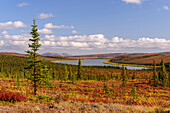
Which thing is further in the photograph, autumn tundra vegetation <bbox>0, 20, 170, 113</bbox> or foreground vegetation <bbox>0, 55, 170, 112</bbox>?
foreground vegetation <bbox>0, 55, 170, 112</bbox>

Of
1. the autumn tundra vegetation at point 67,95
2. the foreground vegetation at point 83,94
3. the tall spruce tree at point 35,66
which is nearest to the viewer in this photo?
the autumn tundra vegetation at point 67,95

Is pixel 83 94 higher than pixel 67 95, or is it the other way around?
pixel 67 95

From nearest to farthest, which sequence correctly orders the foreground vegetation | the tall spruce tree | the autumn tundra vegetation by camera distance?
the autumn tundra vegetation < the foreground vegetation < the tall spruce tree

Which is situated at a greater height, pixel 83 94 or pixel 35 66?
pixel 35 66

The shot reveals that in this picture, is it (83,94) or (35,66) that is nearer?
(35,66)

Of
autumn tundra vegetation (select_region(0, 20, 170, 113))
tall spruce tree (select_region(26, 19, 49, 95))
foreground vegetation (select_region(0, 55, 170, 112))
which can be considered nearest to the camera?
autumn tundra vegetation (select_region(0, 20, 170, 113))

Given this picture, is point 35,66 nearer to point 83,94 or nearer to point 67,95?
point 67,95

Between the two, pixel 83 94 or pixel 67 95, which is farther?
pixel 83 94

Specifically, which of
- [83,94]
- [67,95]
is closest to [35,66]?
[67,95]

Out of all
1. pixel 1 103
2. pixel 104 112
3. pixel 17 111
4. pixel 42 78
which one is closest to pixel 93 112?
pixel 104 112

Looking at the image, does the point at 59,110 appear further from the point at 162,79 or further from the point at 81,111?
the point at 162,79

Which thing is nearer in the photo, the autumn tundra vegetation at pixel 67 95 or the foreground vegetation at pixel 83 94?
the autumn tundra vegetation at pixel 67 95

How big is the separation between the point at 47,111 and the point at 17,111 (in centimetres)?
177

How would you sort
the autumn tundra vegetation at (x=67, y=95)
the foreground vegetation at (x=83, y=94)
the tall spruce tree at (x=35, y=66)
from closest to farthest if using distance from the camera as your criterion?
the autumn tundra vegetation at (x=67, y=95), the foreground vegetation at (x=83, y=94), the tall spruce tree at (x=35, y=66)
